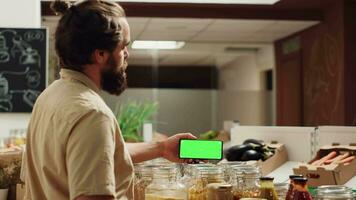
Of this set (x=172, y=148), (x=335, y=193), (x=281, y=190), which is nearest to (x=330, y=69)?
(x=172, y=148)

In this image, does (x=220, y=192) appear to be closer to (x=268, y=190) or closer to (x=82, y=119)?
(x=268, y=190)

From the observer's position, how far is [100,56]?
51.8 inches

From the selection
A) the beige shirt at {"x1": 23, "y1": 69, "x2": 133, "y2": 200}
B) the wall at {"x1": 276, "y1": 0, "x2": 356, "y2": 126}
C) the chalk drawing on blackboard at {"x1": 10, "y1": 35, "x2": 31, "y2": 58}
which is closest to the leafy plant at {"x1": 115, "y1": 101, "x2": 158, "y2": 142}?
the chalk drawing on blackboard at {"x1": 10, "y1": 35, "x2": 31, "y2": 58}

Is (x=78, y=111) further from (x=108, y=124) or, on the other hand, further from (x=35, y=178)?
(x=35, y=178)

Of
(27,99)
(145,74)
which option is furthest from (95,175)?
(145,74)

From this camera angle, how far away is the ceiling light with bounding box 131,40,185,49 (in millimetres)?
7220

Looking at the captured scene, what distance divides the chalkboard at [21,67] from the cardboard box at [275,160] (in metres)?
2.37

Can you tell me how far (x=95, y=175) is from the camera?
1.18m

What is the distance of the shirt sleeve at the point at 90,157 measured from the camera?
118cm

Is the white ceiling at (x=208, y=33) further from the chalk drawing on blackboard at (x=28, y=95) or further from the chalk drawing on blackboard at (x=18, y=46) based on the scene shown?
the chalk drawing on blackboard at (x=28, y=95)

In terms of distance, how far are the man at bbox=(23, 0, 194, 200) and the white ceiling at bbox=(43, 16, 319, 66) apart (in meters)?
3.67

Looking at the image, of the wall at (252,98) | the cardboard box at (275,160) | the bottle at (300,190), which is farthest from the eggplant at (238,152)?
the wall at (252,98)

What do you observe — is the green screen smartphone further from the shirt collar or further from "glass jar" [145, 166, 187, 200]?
the shirt collar

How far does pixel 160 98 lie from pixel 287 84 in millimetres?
2055
